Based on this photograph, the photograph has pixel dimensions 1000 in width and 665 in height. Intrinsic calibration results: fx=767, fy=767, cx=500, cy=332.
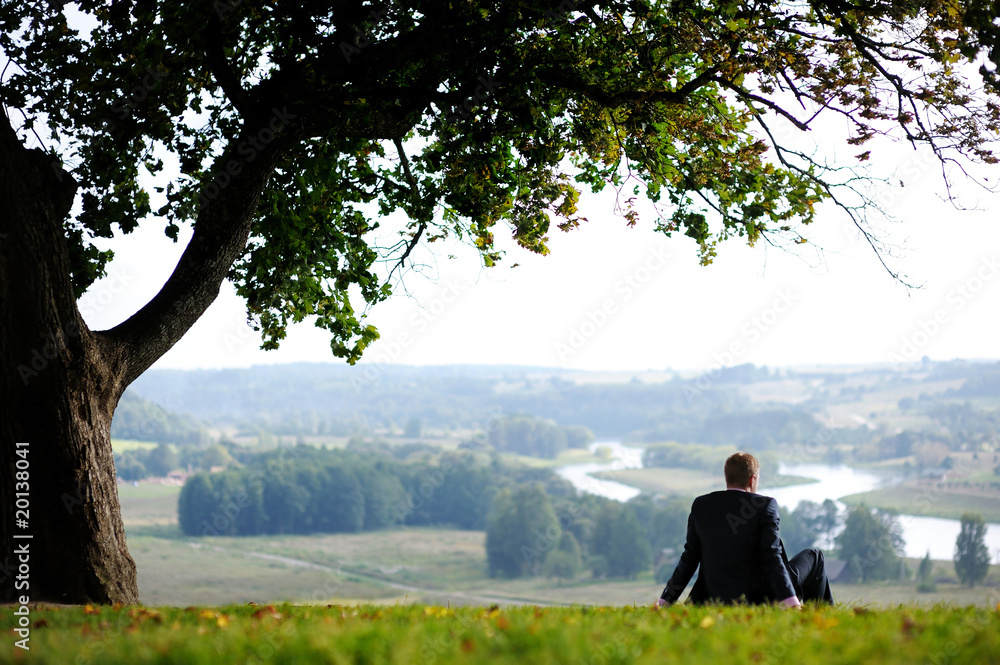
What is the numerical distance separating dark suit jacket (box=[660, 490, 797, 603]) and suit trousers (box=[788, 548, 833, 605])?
0.70ft

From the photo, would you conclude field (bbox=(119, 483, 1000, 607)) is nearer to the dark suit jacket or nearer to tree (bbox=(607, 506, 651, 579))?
tree (bbox=(607, 506, 651, 579))

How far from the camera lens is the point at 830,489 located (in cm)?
11994

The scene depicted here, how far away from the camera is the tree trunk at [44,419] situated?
6055mm

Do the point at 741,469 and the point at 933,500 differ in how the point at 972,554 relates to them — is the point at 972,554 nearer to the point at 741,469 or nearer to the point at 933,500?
the point at 933,500

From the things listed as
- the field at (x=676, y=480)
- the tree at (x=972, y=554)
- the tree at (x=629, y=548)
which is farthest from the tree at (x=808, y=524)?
the field at (x=676, y=480)

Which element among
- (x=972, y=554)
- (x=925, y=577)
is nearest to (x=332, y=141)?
(x=972, y=554)

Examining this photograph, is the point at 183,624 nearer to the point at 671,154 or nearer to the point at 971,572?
the point at 671,154

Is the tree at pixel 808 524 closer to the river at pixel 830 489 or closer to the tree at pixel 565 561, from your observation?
the river at pixel 830 489

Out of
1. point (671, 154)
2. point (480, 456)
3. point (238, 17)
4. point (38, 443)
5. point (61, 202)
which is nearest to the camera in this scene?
point (38, 443)

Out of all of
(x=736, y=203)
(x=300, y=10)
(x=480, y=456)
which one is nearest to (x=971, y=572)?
(x=736, y=203)

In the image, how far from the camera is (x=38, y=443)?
6117 millimetres

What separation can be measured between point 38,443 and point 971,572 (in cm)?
7689

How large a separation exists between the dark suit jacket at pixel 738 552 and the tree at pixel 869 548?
79818 millimetres

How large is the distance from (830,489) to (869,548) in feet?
153
